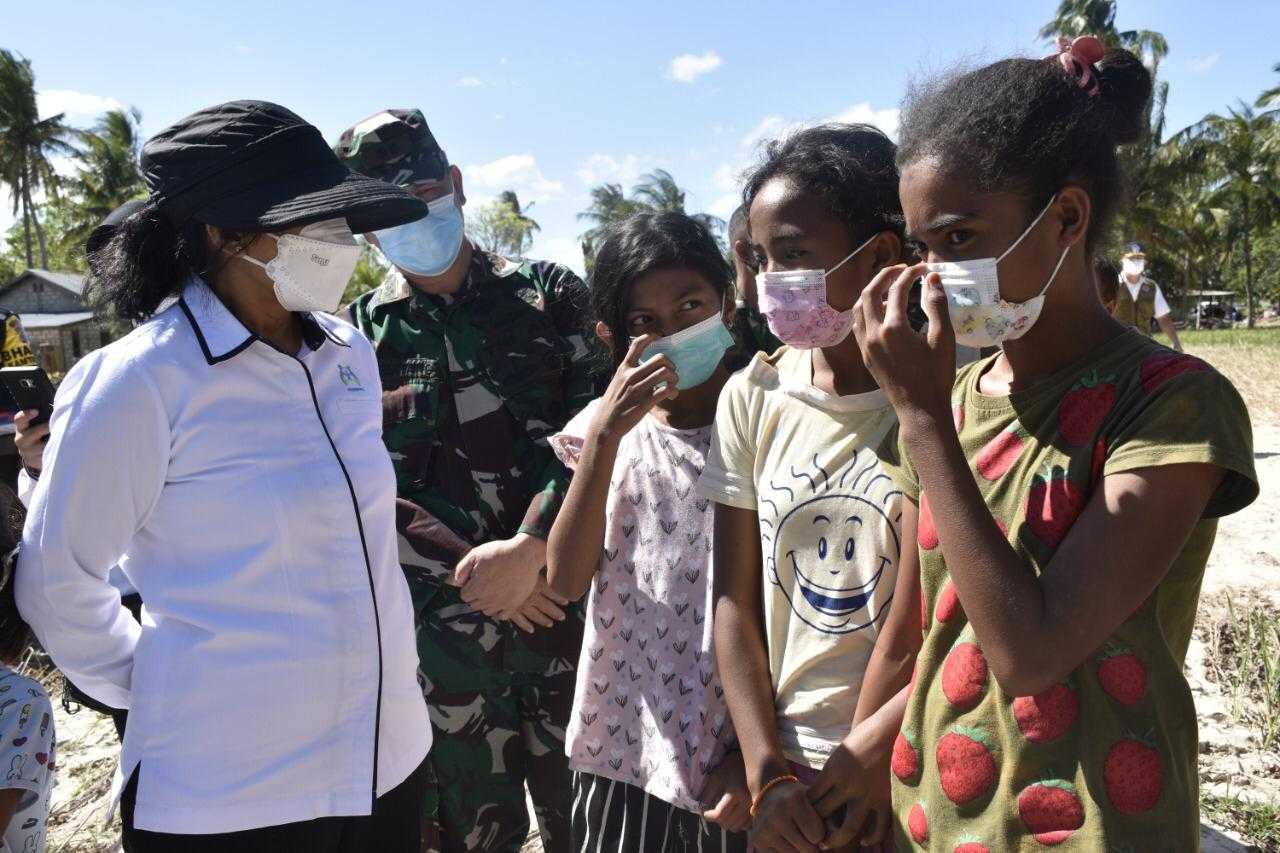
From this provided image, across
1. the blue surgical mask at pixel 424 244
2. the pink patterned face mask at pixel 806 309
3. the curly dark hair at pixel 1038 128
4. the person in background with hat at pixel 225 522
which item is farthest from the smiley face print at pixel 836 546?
A: the blue surgical mask at pixel 424 244

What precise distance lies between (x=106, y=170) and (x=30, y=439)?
5570 cm

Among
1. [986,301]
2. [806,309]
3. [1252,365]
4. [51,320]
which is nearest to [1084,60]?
[986,301]

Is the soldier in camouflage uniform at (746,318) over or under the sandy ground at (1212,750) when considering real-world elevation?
over

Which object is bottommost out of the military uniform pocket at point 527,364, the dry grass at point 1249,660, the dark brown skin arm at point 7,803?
the dry grass at point 1249,660

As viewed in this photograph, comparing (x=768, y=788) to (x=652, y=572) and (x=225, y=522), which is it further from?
(x=225, y=522)

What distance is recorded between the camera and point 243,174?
173 cm

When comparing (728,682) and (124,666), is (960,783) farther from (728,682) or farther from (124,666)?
(124,666)

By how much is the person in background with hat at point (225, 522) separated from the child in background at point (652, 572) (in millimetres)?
460

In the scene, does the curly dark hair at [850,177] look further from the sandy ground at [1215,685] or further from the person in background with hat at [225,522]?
the sandy ground at [1215,685]

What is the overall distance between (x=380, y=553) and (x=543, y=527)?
656 millimetres

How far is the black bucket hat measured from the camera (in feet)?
5.65

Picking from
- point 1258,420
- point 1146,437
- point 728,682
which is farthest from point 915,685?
point 1258,420

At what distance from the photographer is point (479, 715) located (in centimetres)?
263

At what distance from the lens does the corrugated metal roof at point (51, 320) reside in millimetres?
41969
